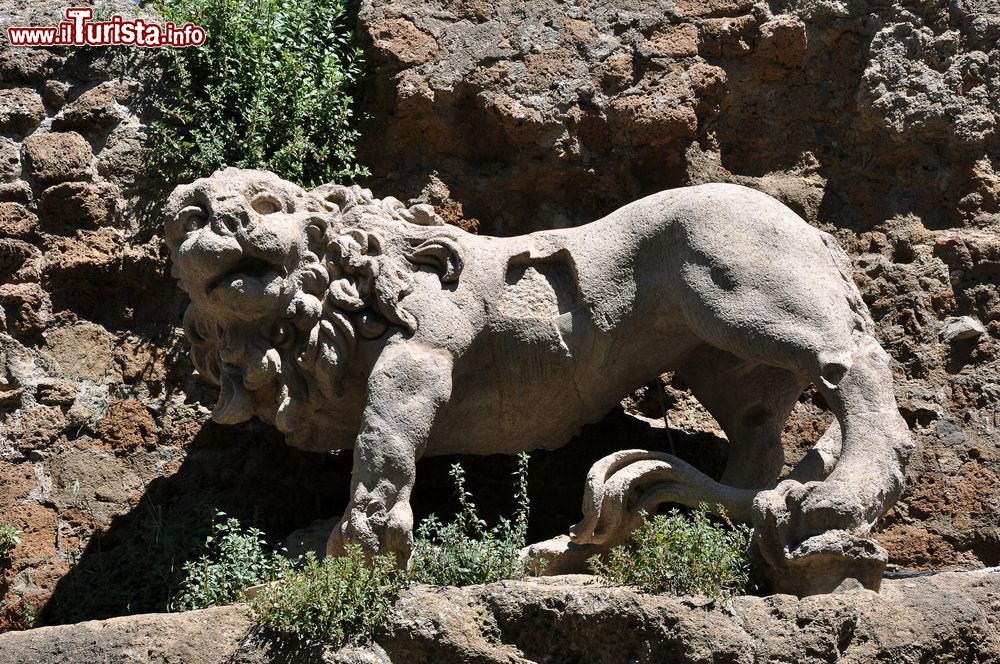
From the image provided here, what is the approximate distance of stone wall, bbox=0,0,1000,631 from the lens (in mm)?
4902

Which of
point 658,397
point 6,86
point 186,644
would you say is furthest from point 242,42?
point 186,644

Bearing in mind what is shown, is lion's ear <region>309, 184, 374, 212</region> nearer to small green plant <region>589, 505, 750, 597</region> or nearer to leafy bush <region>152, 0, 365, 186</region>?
leafy bush <region>152, 0, 365, 186</region>

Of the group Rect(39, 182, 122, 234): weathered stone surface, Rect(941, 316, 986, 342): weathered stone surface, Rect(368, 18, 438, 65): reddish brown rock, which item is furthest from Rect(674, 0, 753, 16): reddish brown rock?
Rect(39, 182, 122, 234): weathered stone surface

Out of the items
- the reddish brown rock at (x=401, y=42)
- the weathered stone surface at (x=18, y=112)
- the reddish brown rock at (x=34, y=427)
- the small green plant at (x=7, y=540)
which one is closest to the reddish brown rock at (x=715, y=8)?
the reddish brown rock at (x=401, y=42)

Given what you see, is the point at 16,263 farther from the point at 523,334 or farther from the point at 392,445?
the point at 523,334

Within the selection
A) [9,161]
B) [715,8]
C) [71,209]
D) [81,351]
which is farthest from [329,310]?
[715,8]

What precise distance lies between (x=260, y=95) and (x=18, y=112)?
85 cm

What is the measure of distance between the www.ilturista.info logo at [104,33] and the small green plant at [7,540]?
1.80 meters

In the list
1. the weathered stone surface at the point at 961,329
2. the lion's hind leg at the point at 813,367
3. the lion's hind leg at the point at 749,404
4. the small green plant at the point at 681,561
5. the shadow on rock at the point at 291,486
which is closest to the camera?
the small green plant at the point at 681,561

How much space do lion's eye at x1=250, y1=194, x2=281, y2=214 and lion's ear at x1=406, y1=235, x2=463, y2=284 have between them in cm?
41

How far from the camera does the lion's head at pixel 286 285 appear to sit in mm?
4344

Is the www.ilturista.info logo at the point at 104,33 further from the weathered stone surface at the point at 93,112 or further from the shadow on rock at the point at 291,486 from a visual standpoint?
the shadow on rock at the point at 291,486

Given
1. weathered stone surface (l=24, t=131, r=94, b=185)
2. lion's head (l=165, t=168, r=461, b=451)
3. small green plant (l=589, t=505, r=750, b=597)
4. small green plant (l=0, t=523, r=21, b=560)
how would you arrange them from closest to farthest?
1. small green plant (l=589, t=505, r=750, b=597)
2. lion's head (l=165, t=168, r=461, b=451)
3. small green plant (l=0, t=523, r=21, b=560)
4. weathered stone surface (l=24, t=131, r=94, b=185)

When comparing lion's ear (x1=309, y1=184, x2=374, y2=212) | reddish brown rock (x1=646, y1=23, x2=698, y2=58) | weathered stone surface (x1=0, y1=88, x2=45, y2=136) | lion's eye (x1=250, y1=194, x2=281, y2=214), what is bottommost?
lion's eye (x1=250, y1=194, x2=281, y2=214)
